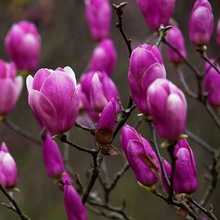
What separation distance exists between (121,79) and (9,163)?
290 cm

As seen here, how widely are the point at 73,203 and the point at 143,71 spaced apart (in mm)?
298

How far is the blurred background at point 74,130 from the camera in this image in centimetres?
372

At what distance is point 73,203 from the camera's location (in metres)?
1.03

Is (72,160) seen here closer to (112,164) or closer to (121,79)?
(112,164)

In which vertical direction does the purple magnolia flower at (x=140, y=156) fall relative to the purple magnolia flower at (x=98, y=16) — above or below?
below

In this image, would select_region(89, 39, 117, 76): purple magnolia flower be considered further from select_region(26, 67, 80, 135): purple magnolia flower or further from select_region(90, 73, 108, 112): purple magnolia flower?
select_region(26, 67, 80, 135): purple magnolia flower

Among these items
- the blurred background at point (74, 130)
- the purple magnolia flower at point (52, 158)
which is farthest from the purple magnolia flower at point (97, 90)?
the blurred background at point (74, 130)

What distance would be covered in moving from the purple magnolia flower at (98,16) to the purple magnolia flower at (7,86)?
1.52ft

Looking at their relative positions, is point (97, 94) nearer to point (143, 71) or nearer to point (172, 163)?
point (143, 71)

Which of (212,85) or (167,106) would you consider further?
(212,85)

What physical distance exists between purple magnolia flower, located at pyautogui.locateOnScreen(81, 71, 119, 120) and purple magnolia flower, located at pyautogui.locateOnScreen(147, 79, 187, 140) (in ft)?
1.13

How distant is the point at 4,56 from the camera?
3.87 metres

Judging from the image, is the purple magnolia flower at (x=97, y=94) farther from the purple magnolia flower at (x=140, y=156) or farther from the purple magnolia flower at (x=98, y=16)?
the purple magnolia flower at (x=98, y=16)

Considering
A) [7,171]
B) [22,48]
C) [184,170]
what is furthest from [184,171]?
[22,48]
